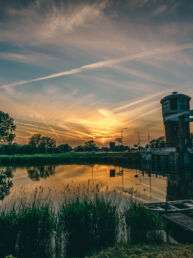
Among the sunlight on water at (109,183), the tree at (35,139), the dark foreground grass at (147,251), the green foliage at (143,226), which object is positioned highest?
the tree at (35,139)

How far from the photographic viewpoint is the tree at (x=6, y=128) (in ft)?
317

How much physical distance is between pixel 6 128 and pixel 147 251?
104 m

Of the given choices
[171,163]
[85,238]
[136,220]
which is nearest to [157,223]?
[136,220]

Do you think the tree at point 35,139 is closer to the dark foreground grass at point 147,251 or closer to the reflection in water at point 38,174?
the reflection in water at point 38,174

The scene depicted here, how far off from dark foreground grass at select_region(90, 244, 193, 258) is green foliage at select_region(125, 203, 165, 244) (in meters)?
0.54

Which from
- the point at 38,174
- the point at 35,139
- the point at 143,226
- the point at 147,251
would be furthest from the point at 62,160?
the point at 35,139

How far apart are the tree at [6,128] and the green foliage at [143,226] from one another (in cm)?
10049

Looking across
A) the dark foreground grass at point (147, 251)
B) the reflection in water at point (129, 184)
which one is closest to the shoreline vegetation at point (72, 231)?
the dark foreground grass at point (147, 251)

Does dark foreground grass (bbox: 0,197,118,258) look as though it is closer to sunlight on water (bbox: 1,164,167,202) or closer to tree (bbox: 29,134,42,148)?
sunlight on water (bbox: 1,164,167,202)

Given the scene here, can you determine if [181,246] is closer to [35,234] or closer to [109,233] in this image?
[109,233]

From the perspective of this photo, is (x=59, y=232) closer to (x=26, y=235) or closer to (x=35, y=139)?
(x=26, y=235)

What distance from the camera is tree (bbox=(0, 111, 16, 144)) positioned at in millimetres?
96750

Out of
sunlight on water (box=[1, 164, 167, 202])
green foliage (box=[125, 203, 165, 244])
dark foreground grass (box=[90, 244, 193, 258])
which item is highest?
green foliage (box=[125, 203, 165, 244])

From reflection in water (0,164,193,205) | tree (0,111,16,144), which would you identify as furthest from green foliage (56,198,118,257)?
tree (0,111,16,144)
